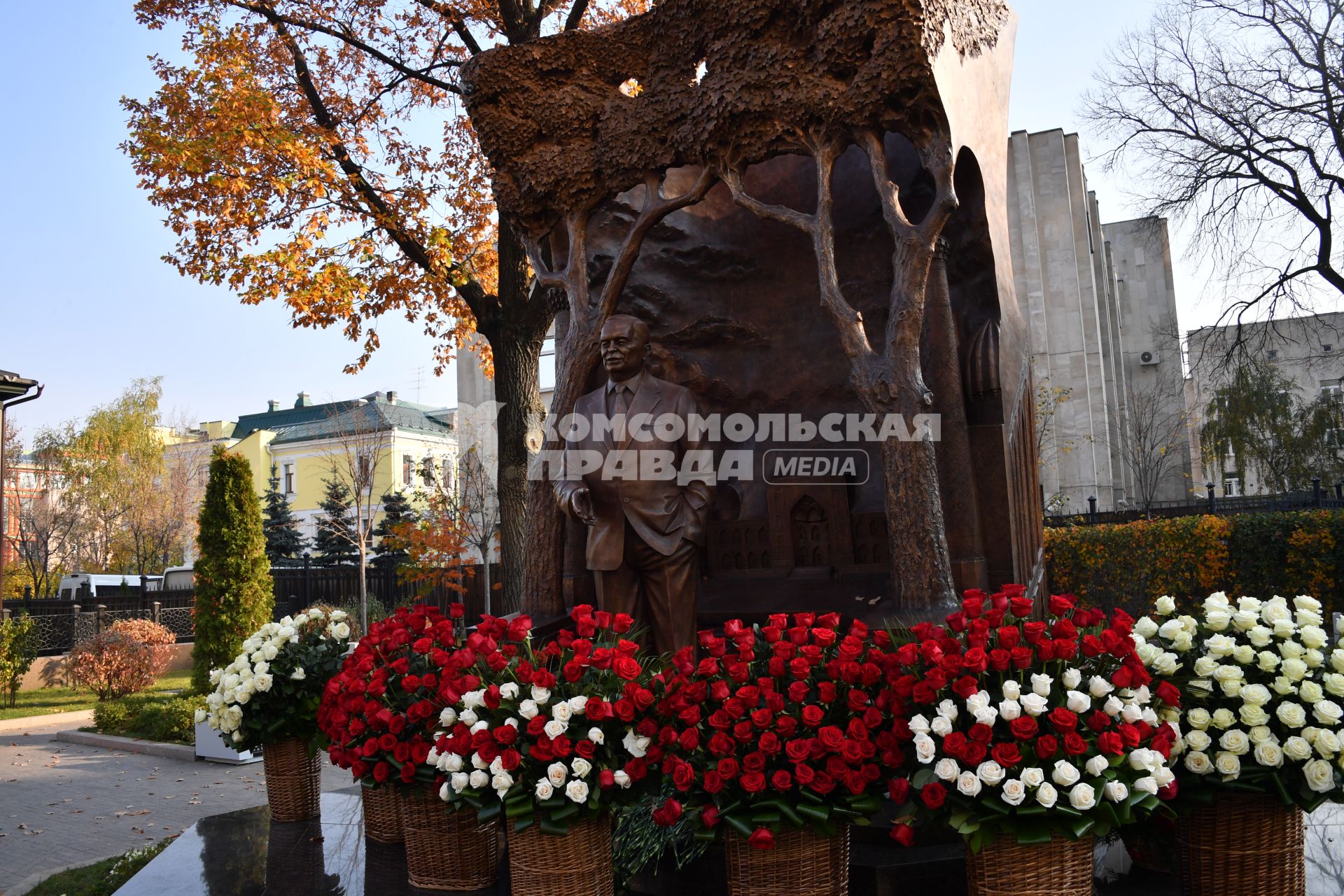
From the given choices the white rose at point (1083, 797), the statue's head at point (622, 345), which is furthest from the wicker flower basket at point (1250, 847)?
the statue's head at point (622, 345)

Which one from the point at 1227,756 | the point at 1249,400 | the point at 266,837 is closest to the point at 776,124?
the point at 1227,756

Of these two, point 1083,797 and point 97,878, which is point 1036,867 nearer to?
point 1083,797

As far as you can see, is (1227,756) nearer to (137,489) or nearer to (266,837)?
(266,837)

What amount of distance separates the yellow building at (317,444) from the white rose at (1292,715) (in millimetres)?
31023

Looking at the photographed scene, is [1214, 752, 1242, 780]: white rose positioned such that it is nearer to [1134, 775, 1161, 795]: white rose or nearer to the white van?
[1134, 775, 1161, 795]: white rose

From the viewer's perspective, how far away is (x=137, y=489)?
34938mm

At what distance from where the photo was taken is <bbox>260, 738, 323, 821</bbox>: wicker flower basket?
561 centimetres

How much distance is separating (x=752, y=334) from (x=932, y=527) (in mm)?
2697

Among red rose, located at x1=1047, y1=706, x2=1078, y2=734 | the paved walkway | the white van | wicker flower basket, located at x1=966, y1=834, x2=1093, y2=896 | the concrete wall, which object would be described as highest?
the white van

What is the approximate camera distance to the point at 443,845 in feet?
14.1

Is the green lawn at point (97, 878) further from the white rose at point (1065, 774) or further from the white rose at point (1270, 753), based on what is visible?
the white rose at point (1270, 753)

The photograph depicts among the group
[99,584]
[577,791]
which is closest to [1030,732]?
[577,791]

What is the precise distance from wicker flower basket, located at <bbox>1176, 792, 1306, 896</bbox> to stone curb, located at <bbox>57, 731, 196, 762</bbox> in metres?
11.4

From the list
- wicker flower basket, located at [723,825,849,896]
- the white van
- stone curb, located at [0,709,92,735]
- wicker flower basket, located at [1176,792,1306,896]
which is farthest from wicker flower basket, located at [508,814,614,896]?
the white van
